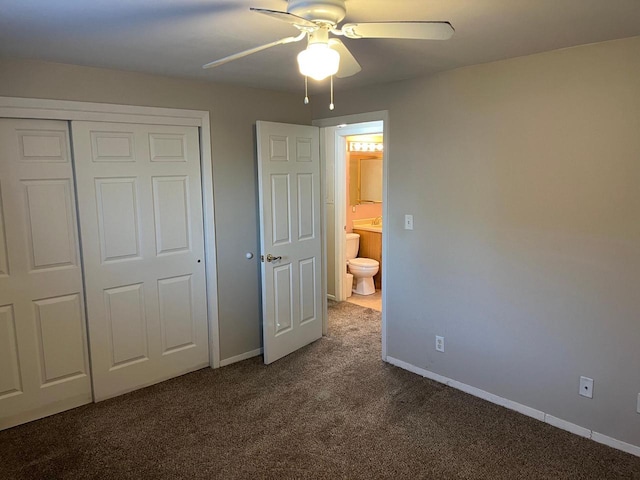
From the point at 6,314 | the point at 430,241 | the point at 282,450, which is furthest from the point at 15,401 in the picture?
the point at 430,241

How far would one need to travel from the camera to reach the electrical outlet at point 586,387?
2598 millimetres

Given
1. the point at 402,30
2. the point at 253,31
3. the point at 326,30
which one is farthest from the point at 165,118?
the point at 402,30

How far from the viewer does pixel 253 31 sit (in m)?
2.12

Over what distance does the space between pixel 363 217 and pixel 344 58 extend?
431cm

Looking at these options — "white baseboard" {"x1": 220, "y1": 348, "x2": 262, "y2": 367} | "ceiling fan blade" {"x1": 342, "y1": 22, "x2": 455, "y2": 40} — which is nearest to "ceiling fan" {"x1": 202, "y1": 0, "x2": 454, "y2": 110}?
"ceiling fan blade" {"x1": 342, "y1": 22, "x2": 455, "y2": 40}

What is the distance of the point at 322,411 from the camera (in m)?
2.93

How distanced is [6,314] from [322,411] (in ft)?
6.67

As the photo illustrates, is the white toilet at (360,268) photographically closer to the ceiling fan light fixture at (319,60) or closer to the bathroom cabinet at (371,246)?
the bathroom cabinet at (371,246)

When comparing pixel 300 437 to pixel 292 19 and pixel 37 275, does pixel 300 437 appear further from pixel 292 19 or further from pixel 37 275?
pixel 292 19

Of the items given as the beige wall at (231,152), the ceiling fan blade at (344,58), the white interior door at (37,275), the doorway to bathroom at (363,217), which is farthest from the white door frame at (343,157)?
the white interior door at (37,275)

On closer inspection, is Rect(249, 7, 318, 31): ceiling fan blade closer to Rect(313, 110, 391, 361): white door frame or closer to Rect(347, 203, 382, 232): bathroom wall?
Rect(313, 110, 391, 361): white door frame

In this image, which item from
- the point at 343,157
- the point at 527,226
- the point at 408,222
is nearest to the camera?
the point at 527,226

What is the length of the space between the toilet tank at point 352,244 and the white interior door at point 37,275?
3.42 metres

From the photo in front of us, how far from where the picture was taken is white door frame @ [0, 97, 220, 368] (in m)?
2.64
